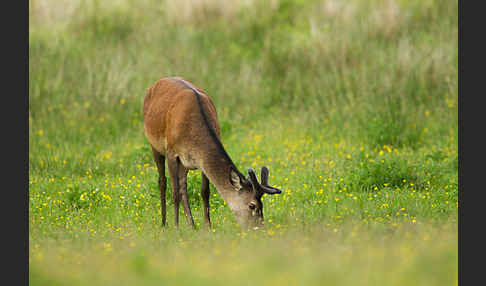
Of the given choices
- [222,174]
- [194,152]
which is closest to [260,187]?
[222,174]

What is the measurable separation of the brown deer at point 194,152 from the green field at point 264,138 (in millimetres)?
355

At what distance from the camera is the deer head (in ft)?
26.7

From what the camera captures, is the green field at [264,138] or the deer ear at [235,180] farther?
the deer ear at [235,180]

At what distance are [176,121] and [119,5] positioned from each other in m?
12.8

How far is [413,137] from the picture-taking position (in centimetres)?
1346

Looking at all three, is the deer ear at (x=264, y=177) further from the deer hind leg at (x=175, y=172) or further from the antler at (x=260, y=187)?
the deer hind leg at (x=175, y=172)

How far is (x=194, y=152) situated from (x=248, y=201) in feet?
3.21

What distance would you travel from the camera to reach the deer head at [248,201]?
8148 mm

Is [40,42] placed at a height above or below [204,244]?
above

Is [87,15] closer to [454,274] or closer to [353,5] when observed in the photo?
[353,5]

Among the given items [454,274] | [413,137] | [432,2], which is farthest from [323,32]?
[454,274]

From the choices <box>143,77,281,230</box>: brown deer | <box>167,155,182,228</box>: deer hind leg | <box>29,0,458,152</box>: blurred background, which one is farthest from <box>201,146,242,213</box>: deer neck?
<box>29,0,458,152</box>: blurred background

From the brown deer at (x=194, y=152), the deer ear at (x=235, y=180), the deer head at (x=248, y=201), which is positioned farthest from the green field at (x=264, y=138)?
the deer ear at (x=235, y=180)

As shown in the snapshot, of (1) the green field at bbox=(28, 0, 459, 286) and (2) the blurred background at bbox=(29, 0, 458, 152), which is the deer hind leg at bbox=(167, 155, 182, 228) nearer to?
(1) the green field at bbox=(28, 0, 459, 286)
